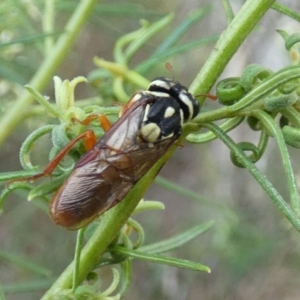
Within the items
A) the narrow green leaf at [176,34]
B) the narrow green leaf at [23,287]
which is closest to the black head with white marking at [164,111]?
the narrow green leaf at [176,34]

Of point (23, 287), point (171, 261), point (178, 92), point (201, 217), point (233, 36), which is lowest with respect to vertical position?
point (201, 217)

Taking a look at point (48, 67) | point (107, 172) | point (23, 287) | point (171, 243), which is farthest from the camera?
point (23, 287)

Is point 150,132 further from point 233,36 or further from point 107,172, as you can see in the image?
point 233,36

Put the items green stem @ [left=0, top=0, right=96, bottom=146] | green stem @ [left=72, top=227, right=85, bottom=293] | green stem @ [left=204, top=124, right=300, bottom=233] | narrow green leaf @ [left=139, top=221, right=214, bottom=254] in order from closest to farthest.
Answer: green stem @ [left=204, top=124, right=300, bottom=233], green stem @ [left=72, top=227, right=85, bottom=293], narrow green leaf @ [left=139, top=221, right=214, bottom=254], green stem @ [left=0, top=0, right=96, bottom=146]

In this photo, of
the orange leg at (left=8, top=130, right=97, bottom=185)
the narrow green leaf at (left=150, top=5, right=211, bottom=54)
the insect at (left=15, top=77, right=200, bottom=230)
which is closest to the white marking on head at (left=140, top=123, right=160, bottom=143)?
the insect at (left=15, top=77, right=200, bottom=230)

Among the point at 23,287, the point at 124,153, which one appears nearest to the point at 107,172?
the point at 124,153

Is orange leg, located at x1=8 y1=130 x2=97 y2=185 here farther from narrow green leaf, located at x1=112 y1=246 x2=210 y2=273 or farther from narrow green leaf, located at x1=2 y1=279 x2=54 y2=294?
narrow green leaf, located at x1=2 y1=279 x2=54 y2=294
